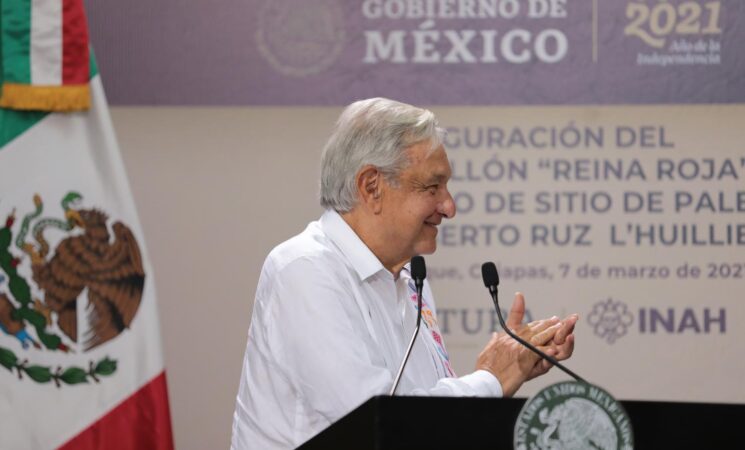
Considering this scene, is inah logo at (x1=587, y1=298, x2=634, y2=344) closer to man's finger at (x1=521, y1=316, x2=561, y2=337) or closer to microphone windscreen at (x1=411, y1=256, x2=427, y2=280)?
man's finger at (x1=521, y1=316, x2=561, y2=337)

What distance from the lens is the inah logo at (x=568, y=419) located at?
1472 millimetres

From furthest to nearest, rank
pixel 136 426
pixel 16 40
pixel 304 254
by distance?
pixel 136 426, pixel 16 40, pixel 304 254

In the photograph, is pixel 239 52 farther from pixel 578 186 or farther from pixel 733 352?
pixel 733 352

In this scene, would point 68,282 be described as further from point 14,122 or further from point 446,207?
point 446,207

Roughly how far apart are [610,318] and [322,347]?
1.87m

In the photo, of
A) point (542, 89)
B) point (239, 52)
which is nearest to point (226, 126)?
point (239, 52)

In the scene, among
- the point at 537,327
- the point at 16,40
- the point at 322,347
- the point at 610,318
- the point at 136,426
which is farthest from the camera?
the point at 610,318

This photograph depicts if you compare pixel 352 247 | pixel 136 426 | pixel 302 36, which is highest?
pixel 302 36

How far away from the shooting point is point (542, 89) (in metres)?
3.70

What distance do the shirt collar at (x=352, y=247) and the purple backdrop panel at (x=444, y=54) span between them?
4.78 ft

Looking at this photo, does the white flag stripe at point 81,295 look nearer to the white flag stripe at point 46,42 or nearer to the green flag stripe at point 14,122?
the green flag stripe at point 14,122

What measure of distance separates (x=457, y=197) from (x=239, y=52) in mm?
884

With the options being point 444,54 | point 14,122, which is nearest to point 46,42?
point 14,122

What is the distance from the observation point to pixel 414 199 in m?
2.31
